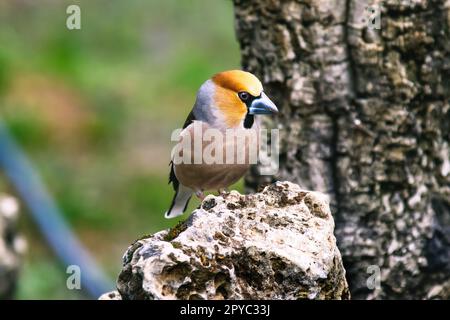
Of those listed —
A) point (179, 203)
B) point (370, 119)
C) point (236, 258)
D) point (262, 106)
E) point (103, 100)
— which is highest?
point (262, 106)

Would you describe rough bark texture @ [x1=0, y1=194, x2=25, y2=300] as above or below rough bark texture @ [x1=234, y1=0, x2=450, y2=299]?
below

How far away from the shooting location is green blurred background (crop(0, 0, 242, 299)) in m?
8.48

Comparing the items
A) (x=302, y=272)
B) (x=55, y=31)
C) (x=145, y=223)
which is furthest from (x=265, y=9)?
(x=55, y=31)

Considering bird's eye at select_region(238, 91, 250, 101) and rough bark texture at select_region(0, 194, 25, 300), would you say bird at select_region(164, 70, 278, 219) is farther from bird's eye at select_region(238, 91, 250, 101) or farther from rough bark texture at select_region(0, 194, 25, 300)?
rough bark texture at select_region(0, 194, 25, 300)

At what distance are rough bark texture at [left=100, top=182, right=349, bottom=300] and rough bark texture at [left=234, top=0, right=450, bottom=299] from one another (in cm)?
138

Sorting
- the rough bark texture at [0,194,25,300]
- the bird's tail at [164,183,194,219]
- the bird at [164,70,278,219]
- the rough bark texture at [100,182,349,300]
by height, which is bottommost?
the rough bark texture at [0,194,25,300]

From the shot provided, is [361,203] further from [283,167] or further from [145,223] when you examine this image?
[145,223]

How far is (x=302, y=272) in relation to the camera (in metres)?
3.46

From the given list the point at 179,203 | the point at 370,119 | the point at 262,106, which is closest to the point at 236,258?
the point at 262,106

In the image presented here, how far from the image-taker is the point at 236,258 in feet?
11.4

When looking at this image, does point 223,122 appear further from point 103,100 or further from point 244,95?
point 103,100

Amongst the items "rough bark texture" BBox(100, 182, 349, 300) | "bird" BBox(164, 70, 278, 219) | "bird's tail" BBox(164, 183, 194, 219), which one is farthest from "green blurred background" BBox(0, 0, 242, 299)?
"rough bark texture" BBox(100, 182, 349, 300)

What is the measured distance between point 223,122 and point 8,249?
82.1 inches
